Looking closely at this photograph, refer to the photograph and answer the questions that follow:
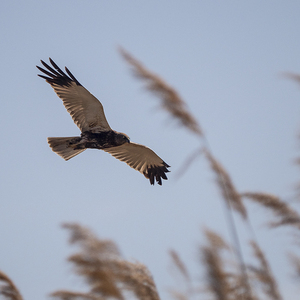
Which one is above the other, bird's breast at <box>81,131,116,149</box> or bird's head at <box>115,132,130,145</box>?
bird's head at <box>115,132,130,145</box>

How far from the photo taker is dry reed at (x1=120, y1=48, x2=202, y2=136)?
425cm

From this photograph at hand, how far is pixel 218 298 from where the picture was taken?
3.15 m

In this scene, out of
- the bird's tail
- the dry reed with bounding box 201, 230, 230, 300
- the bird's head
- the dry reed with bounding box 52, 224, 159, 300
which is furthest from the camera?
the bird's tail

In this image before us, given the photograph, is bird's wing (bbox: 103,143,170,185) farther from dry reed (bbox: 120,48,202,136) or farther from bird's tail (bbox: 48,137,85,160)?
dry reed (bbox: 120,48,202,136)

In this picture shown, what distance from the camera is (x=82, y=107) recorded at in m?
9.07

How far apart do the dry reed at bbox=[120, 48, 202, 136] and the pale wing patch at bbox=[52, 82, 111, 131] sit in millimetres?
4469

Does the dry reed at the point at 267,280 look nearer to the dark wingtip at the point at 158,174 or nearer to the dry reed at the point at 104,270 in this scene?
the dry reed at the point at 104,270

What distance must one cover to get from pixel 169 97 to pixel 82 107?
5050mm

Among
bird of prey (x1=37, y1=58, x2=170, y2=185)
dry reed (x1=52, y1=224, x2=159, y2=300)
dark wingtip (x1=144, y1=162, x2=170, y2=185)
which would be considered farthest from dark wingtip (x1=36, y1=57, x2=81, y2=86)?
dry reed (x1=52, y1=224, x2=159, y2=300)

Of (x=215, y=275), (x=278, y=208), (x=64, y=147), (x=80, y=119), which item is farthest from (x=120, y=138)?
(x=215, y=275)

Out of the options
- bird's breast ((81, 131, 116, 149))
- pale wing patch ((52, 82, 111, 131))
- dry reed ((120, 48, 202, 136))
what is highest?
pale wing patch ((52, 82, 111, 131))

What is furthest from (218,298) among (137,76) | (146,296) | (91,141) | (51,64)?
(51,64)

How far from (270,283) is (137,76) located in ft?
8.05

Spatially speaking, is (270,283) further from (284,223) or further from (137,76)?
(137,76)
